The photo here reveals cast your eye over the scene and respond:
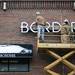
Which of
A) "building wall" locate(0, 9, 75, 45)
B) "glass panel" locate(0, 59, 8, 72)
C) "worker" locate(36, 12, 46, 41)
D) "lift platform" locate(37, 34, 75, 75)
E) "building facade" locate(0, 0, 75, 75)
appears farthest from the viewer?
"building facade" locate(0, 0, 75, 75)

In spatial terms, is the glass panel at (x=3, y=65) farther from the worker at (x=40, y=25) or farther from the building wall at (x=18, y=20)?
the worker at (x=40, y=25)

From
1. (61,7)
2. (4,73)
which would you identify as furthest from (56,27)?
(4,73)

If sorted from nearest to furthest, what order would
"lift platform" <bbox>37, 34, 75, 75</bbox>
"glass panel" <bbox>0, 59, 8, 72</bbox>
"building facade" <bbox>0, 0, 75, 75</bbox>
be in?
"lift platform" <bbox>37, 34, 75, 75</bbox> → "glass panel" <bbox>0, 59, 8, 72</bbox> → "building facade" <bbox>0, 0, 75, 75</bbox>

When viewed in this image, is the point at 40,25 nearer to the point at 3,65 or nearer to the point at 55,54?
the point at 55,54

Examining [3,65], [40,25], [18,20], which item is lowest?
[3,65]

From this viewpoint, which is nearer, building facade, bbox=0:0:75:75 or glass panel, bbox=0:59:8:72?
glass panel, bbox=0:59:8:72

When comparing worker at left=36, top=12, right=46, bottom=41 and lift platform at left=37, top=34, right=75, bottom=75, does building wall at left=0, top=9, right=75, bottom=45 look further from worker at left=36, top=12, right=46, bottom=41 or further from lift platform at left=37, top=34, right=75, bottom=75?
lift platform at left=37, top=34, right=75, bottom=75

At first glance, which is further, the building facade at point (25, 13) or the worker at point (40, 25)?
the building facade at point (25, 13)

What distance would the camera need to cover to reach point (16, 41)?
3859 centimetres

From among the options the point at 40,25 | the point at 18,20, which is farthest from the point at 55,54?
the point at 18,20

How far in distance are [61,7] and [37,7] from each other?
1.78 m

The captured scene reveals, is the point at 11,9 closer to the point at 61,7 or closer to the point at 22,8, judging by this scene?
the point at 22,8

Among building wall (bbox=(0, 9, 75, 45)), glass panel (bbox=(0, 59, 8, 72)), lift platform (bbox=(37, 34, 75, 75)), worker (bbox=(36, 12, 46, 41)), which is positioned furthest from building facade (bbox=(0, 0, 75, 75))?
lift platform (bbox=(37, 34, 75, 75))

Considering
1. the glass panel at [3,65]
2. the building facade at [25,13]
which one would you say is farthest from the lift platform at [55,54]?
the glass panel at [3,65]
